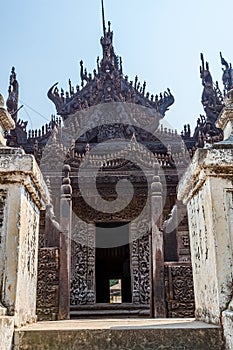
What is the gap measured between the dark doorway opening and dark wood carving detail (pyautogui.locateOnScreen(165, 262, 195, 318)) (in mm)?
5314

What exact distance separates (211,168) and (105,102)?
1104 centimetres

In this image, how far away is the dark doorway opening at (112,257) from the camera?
12.1 meters

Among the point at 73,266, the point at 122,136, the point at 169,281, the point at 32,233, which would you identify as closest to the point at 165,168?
the point at 122,136

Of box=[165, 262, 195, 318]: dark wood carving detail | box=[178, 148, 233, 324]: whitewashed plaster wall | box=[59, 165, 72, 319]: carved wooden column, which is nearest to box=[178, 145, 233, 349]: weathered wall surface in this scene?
box=[178, 148, 233, 324]: whitewashed plaster wall

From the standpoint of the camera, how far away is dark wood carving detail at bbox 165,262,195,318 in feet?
19.0

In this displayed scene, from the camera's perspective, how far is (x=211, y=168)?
2537mm

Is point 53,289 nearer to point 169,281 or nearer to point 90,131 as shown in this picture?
point 169,281

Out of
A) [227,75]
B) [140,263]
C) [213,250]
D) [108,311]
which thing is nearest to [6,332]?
[213,250]

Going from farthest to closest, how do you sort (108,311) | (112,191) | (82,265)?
1. (112,191)
2. (82,265)
3. (108,311)

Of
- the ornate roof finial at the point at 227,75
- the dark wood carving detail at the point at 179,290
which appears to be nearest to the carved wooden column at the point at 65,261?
the dark wood carving detail at the point at 179,290

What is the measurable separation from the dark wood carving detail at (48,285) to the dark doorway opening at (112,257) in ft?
17.5

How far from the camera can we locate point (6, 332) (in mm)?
2203

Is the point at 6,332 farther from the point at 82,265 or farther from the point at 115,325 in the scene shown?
the point at 82,265

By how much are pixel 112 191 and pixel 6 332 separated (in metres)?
8.42
